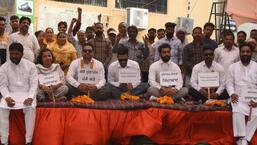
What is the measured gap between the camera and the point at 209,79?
23.2ft

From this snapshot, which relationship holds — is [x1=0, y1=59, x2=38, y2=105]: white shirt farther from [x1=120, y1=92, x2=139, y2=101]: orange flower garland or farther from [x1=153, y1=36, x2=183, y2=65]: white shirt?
[x1=153, y1=36, x2=183, y2=65]: white shirt

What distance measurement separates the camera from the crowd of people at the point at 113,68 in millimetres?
6012

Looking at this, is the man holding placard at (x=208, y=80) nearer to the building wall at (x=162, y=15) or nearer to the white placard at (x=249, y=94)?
the white placard at (x=249, y=94)

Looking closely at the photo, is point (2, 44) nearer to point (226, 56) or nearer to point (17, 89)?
point (17, 89)

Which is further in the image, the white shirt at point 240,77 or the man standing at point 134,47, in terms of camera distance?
the man standing at point 134,47

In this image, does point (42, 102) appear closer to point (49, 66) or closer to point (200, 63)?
point (49, 66)

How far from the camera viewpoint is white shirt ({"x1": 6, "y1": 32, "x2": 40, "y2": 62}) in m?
7.32

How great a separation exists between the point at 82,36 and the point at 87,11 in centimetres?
390

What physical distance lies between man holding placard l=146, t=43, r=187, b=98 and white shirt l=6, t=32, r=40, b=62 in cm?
202

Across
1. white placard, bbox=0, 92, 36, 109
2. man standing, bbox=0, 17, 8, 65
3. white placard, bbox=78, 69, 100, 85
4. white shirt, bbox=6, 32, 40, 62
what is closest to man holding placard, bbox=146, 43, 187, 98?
white placard, bbox=78, 69, 100, 85

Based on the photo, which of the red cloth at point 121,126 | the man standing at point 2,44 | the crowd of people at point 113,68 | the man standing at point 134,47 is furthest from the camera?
the man standing at point 134,47

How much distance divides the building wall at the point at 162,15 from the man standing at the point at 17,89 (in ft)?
17.7

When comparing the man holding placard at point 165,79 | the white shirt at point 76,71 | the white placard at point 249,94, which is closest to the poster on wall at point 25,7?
the white shirt at point 76,71

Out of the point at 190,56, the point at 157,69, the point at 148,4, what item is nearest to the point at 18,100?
the point at 157,69
